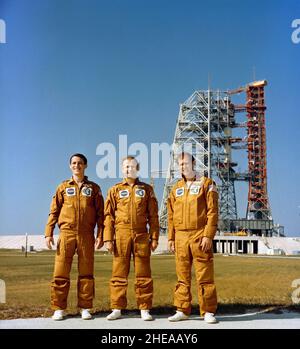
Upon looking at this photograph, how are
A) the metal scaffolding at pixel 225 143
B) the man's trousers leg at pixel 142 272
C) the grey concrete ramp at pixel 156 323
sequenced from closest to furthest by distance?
the grey concrete ramp at pixel 156 323 → the man's trousers leg at pixel 142 272 → the metal scaffolding at pixel 225 143

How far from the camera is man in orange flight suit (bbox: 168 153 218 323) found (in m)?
5.93

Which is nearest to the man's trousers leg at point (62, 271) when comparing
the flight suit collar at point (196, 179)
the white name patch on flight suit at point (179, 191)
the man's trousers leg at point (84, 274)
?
the man's trousers leg at point (84, 274)

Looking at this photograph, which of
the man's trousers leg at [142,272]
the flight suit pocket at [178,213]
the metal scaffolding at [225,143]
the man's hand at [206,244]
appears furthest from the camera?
the metal scaffolding at [225,143]

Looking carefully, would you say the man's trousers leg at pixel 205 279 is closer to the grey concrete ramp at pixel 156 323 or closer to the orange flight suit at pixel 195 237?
the orange flight suit at pixel 195 237

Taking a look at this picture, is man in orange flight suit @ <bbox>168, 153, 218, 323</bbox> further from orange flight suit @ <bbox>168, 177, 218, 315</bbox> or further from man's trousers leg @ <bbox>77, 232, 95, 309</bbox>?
man's trousers leg @ <bbox>77, 232, 95, 309</bbox>

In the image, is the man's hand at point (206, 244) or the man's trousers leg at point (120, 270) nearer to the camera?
the man's hand at point (206, 244)

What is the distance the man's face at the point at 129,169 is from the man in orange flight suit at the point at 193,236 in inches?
24.2

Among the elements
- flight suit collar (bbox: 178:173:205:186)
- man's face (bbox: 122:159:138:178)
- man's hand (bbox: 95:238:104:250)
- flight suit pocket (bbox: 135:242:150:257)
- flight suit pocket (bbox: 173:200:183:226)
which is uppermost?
man's face (bbox: 122:159:138:178)

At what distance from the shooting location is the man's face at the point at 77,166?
6.39 meters

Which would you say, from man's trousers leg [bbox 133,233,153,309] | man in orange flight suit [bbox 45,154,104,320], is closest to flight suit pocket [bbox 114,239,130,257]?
man's trousers leg [bbox 133,233,153,309]

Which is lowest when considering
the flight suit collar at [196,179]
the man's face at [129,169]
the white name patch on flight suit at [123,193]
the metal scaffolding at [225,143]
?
the white name patch on flight suit at [123,193]

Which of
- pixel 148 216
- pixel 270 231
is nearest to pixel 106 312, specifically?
pixel 148 216

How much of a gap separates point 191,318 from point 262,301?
229cm
